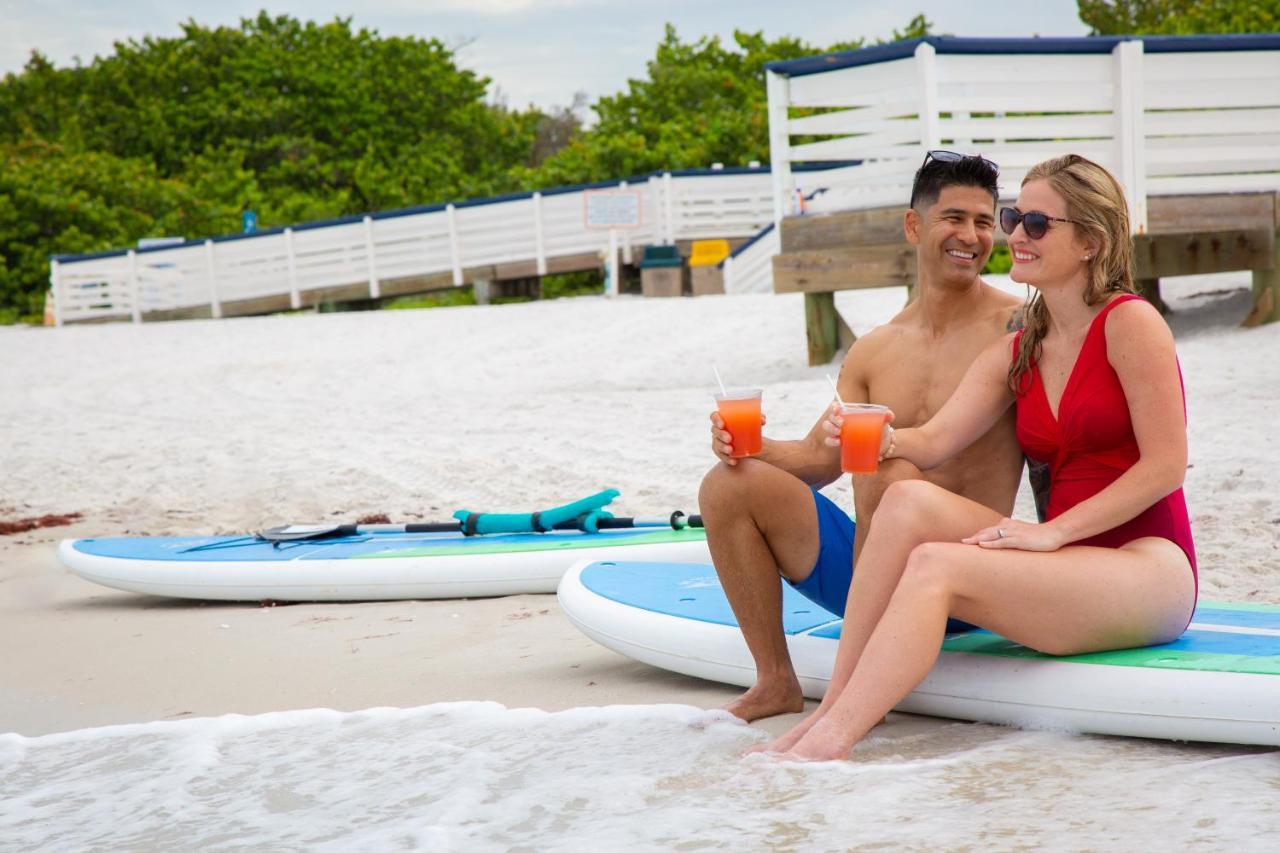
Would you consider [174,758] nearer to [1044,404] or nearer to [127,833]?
[127,833]

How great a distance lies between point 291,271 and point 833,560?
1812cm

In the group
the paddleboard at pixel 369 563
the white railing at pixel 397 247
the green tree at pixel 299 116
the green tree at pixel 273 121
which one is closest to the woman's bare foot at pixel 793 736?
the paddleboard at pixel 369 563

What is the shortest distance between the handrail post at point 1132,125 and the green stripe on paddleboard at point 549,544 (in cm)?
508

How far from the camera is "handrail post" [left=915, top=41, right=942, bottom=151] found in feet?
27.9

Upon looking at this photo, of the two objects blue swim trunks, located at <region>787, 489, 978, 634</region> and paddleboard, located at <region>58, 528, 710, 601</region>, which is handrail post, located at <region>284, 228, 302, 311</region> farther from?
blue swim trunks, located at <region>787, 489, 978, 634</region>

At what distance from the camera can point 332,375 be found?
1242cm

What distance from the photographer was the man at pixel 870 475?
321cm

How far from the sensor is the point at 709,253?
18.3 m

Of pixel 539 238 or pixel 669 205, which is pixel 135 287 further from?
pixel 669 205

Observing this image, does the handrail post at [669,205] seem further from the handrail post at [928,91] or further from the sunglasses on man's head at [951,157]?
the sunglasses on man's head at [951,157]

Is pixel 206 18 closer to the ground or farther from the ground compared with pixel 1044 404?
farther from the ground

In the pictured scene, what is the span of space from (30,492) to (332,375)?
4.63m

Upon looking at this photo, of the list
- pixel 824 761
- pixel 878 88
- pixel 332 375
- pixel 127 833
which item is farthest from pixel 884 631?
pixel 332 375

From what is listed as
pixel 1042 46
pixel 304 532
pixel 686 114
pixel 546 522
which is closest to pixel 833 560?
pixel 546 522
